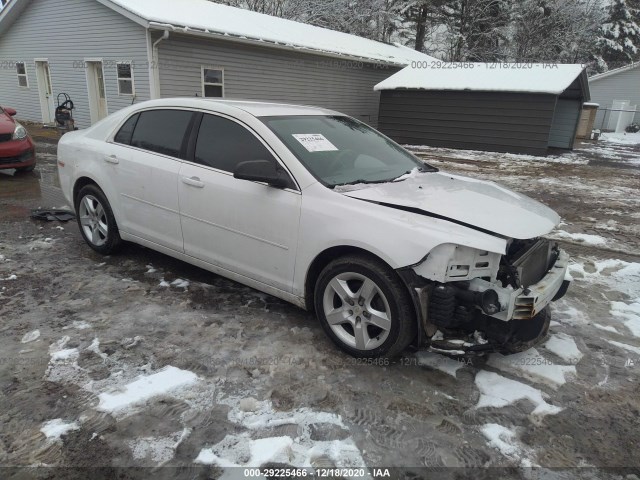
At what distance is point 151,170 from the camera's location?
12.9 ft

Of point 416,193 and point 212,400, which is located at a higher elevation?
point 416,193

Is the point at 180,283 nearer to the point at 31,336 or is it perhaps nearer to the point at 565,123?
the point at 31,336

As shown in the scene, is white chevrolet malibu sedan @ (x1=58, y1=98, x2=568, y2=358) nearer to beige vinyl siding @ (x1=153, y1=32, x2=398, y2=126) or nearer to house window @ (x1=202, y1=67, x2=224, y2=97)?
beige vinyl siding @ (x1=153, y1=32, x2=398, y2=126)

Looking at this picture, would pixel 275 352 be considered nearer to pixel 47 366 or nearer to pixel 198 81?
pixel 47 366

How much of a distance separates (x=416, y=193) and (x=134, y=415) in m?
2.16

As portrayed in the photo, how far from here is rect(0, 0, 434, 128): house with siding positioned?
1252 cm

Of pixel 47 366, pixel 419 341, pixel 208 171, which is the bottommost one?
pixel 47 366

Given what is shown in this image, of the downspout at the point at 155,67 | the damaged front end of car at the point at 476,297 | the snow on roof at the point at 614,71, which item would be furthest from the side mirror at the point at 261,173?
the snow on roof at the point at 614,71

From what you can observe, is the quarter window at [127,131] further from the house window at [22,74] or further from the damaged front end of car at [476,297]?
the house window at [22,74]

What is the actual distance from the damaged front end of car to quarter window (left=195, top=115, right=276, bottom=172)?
1.41 meters

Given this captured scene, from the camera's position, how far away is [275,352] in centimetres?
310

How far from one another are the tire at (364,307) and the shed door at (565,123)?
17.0 metres

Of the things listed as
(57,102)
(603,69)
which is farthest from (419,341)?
(603,69)

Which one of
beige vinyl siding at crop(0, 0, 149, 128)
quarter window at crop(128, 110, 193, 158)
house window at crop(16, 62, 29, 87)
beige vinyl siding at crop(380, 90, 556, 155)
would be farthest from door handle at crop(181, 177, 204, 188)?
house window at crop(16, 62, 29, 87)
